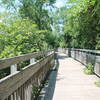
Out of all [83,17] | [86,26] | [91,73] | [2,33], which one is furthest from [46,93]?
[86,26]

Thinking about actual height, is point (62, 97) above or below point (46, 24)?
below

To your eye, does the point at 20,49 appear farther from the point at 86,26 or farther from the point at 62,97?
the point at 86,26

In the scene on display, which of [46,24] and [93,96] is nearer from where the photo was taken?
[93,96]

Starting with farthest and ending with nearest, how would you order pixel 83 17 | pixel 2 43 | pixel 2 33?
pixel 83 17 < pixel 2 33 < pixel 2 43

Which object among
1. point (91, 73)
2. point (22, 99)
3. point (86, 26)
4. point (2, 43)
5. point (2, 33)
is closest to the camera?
point (22, 99)

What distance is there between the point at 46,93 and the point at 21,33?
8.01 ft

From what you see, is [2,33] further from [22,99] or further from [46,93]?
[22,99]

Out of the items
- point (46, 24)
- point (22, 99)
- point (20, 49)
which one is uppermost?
point (46, 24)

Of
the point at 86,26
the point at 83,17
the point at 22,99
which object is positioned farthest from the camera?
the point at 86,26

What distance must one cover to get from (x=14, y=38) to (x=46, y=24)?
19.2 meters

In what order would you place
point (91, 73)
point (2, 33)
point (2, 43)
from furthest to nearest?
1. point (91, 73)
2. point (2, 33)
3. point (2, 43)

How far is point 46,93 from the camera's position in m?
4.71

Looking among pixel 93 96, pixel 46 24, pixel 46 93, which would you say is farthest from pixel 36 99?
pixel 46 24

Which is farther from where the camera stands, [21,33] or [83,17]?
[83,17]
